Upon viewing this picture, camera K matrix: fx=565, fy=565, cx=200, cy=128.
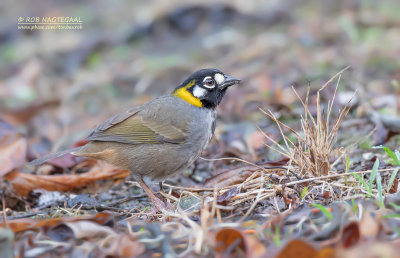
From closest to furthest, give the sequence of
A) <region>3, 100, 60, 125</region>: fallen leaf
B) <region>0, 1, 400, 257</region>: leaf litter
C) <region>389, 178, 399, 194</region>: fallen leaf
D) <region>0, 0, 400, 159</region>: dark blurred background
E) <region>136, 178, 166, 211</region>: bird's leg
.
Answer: <region>0, 1, 400, 257</region>: leaf litter, <region>389, 178, 399, 194</region>: fallen leaf, <region>136, 178, 166, 211</region>: bird's leg, <region>0, 0, 400, 159</region>: dark blurred background, <region>3, 100, 60, 125</region>: fallen leaf

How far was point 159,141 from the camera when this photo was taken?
4566 mm

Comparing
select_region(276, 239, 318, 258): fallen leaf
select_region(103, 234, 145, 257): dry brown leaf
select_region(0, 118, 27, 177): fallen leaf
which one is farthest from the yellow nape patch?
select_region(276, 239, 318, 258): fallen leaf

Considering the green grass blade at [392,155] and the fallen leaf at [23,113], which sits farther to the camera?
the fallen leaf at [23,113]

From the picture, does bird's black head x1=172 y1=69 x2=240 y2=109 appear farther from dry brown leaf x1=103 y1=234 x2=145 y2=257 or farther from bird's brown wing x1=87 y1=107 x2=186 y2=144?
dry brown leaf x1=103 y1=234 x2=145 y2=257

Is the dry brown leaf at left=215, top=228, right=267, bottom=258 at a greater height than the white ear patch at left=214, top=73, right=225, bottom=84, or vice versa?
the white ear patch at left=214, top=73, right=225, bottom=84

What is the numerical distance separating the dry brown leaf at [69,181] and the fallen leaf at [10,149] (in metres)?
0.09

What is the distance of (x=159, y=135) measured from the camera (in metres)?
4.59

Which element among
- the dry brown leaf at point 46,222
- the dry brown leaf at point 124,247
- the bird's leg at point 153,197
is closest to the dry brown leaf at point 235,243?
the dry brown leaf at point 124,247

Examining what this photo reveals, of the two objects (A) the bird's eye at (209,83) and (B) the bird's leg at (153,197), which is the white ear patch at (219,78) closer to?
(A) the bird's eye at (209,83)

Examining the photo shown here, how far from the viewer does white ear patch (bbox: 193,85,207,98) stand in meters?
4.84

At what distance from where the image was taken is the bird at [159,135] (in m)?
4.49

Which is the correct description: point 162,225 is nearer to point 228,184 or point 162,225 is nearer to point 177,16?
point 228,184

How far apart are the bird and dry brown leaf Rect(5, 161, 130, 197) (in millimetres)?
172

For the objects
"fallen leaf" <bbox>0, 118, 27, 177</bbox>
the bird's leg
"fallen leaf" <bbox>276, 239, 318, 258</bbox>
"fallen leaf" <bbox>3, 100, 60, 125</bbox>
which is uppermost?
"fallen leaf" <bbox>3, 100, 60, 125</bbox>
